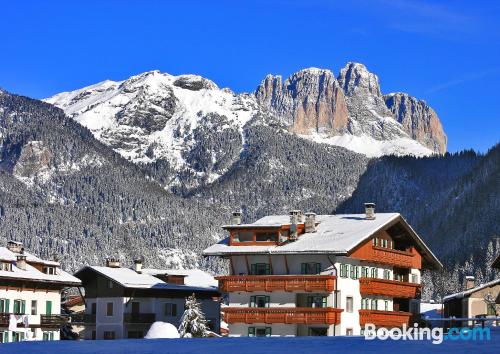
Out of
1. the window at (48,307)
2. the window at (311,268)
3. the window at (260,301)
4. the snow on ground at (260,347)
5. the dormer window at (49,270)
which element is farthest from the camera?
the dormer window at (49,270)

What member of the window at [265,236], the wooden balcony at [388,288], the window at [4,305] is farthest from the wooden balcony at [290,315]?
the window at [4,305]

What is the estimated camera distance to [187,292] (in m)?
107

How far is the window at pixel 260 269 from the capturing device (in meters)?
90.1

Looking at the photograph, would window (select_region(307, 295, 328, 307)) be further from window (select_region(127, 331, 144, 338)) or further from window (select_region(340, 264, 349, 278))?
window (select_region(127, 331, 144, 338))

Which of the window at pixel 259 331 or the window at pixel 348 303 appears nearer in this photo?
the window at pixel 259 331

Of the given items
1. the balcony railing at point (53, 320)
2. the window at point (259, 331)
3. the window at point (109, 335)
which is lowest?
the window at point (109, 335)

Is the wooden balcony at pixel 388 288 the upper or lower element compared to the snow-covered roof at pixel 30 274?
lower

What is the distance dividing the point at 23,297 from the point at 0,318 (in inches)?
168

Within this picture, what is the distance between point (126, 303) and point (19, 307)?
481 inches

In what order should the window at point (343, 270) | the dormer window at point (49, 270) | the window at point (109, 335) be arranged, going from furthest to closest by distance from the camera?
the window at point (109, 335), the dormer window at point (49, 270), the window at point (343, 270)

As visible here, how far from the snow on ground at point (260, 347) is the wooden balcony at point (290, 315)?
42.2 meters

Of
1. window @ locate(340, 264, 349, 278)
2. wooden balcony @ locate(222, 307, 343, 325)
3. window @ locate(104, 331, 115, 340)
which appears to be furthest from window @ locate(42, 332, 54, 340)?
window @ locate(340, 264, 349, 278)

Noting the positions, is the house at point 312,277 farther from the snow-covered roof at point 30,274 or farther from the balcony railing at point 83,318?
the balcony railing at point 83,318

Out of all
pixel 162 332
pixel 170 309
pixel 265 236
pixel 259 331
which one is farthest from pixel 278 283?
pixel 162 332
